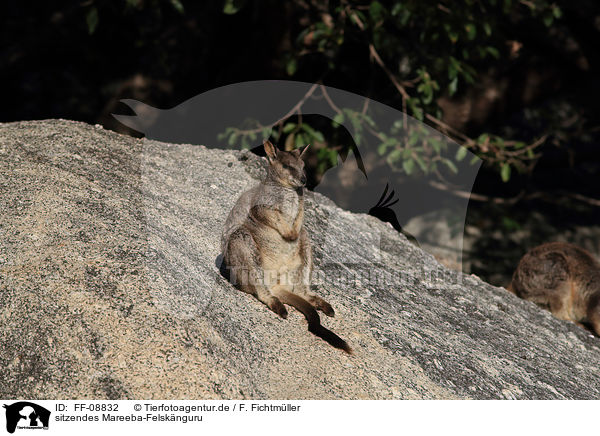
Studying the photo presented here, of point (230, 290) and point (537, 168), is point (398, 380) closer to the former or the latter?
point (230, 290)

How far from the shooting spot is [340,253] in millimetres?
5207

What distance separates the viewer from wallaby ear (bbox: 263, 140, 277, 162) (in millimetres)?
3811

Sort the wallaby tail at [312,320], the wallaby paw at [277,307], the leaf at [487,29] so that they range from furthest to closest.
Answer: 1. the leaf at [487,29]
2. the wallaby paw at [277,307]
3. the wallaby tail at [312,320]

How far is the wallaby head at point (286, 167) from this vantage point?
3809mm

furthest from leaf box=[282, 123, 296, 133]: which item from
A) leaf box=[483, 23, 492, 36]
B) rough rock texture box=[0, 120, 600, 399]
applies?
leaf box=[483, 23, 492, 36]

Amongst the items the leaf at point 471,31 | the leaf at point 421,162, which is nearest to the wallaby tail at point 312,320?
the leaf at point 421,162

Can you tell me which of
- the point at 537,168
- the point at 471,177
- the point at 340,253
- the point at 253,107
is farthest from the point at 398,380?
the point at 537,168

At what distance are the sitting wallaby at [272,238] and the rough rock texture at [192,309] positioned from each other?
101 mm

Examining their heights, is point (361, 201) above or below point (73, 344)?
above

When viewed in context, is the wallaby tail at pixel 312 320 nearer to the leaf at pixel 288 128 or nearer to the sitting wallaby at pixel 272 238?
the sitting wallaby at pixel 272 238

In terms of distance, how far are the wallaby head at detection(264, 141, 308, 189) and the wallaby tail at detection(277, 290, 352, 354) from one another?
0.68m

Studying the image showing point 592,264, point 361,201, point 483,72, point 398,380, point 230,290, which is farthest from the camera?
point 483,72

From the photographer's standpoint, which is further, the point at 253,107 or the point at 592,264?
the point at 253,107

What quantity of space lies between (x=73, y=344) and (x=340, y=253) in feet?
8.40
